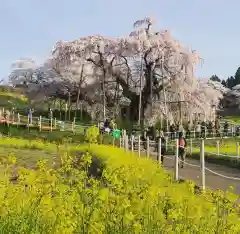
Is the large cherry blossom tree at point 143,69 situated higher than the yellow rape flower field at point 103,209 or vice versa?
the large cherry blossom tree at point 143,69

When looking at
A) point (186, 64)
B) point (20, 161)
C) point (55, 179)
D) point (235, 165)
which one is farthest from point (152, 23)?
point (55, 179)

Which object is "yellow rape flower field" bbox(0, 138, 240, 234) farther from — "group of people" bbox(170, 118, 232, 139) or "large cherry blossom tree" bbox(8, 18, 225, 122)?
"group of people" bbox(170, 118, 232, 139)

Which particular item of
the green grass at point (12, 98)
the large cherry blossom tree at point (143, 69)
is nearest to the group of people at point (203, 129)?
the large cherry blossom tree at point (143, 69)

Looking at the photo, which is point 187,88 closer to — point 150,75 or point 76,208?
point 150,75

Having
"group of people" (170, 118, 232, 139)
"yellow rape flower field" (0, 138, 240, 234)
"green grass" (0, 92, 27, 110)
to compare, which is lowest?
"yellow rape flower field" (0, 138, 240, 234)

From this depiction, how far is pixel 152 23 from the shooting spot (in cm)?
3769

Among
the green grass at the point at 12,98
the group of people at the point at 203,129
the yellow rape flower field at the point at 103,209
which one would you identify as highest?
the green grass at the point at 12,98

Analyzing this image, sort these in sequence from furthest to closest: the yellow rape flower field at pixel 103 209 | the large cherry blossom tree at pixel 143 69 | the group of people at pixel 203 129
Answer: the group of people at pixel 203 129, the large cherry blossom tree at pixel 143 69, the yellow rape flower field at pixel 103 209

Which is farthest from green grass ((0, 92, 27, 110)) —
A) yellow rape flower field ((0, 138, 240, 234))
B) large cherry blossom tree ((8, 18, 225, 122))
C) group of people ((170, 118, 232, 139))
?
yellow rape flower field ((0, 138, 240, 234))

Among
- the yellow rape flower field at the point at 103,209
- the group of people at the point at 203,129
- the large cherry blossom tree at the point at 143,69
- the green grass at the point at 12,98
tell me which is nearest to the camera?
the yellow rape flower field at the point at 103,209

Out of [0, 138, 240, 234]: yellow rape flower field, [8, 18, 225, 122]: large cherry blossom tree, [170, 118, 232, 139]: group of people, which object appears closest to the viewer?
[0, 138, 240, 234]: yellow rape flower field

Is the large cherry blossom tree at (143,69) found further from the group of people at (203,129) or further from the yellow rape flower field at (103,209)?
the yellow rape flower field at (103,209)

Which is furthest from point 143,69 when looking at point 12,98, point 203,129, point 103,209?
point 12,98

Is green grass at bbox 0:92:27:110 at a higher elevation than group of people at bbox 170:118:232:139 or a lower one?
higher
